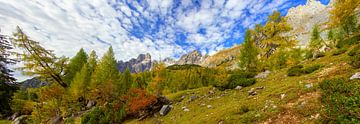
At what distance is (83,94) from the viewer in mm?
38094

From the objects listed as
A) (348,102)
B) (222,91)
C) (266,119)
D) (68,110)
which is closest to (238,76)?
(222,91)

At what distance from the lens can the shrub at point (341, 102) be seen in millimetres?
6629

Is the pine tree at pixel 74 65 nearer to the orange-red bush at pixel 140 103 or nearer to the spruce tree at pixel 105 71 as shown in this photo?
the spruce tree at pixel 105 71

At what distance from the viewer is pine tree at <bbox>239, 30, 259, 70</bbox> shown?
3916 cm

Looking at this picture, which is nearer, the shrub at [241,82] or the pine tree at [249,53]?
the shrub at [241,82]

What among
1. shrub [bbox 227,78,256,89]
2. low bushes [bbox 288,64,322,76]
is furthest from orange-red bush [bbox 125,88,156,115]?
low bushes [bbox 288,64,322,76]

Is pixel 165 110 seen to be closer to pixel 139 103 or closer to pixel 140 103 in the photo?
pixel 140 103

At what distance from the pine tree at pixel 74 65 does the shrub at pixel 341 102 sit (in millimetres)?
40342

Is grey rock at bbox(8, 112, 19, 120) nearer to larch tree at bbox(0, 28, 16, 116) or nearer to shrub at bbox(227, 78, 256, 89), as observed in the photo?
larch tree at bbox(0, 28, 16, 116)

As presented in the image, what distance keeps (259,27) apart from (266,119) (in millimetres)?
29798

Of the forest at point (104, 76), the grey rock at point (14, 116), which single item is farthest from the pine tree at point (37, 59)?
the grey rock at point (14, 116)

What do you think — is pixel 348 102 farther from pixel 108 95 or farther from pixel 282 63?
pixel 282 63

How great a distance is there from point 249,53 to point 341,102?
33.0 metres

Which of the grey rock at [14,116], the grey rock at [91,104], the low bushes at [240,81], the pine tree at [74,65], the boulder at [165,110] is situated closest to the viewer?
the boulder at [165,110]
